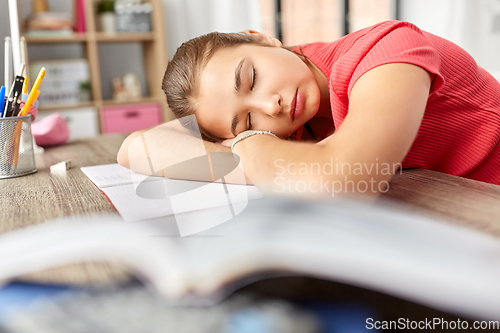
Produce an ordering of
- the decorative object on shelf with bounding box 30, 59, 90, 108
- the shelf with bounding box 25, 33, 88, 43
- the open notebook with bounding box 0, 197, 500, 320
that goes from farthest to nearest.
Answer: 1. the decorative object on shelf with bounding box 30, 59, 90, 108
2. the shelf with bounding box 25, 33, 88, 43
3. the open notebook with bounding box 0, 197, 500, 320

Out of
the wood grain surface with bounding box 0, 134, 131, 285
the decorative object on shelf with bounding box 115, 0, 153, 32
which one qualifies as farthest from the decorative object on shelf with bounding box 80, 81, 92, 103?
the wood grain surface with bounding box 0, 134, 131, 285

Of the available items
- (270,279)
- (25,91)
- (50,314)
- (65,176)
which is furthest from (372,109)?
(25,91)

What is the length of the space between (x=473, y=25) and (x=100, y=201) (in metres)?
3.46

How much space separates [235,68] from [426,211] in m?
0.41

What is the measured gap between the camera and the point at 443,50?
66 centimetres

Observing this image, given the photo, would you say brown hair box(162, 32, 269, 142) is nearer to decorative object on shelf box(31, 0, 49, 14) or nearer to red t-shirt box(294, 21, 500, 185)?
red t-shirt box(294, 21, 500, 185)

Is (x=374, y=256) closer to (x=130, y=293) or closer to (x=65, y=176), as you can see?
(x=130, y=293)

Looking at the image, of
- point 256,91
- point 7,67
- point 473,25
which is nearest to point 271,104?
point 256,91

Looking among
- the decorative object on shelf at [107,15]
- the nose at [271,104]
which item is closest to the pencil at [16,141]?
the nose at [271,104]

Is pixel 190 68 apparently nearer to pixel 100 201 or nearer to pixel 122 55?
pixel 100 201

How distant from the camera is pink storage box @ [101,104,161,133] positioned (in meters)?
2.62

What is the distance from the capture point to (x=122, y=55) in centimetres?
296

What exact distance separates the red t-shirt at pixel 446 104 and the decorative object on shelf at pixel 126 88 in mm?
2317

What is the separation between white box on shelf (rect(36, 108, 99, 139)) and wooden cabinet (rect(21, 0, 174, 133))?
0.05 metres
